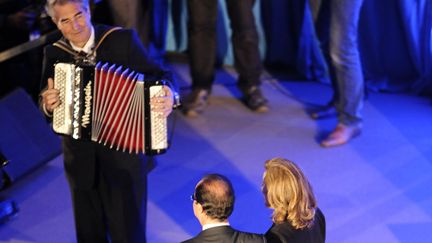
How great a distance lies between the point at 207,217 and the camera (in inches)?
80.7

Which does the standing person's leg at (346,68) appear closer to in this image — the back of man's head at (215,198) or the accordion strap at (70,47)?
the accordion strap at (70,47)

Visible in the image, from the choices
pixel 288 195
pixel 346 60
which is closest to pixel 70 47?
pixel 288 195

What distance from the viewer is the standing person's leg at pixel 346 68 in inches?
139

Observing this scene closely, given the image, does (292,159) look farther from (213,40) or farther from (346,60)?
(213,40)

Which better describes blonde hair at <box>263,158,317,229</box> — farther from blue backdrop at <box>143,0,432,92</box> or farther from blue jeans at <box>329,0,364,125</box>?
blue backdrop at <box>143,0,432,92</box>

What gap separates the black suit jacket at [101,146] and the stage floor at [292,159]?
0.60m

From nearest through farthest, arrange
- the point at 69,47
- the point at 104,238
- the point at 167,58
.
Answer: the point at 69,47 → the point at 104,238 → the point at 167,58

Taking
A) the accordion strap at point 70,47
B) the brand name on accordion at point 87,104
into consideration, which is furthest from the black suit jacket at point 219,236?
the accordion strap at point 70,47

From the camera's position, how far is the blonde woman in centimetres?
209

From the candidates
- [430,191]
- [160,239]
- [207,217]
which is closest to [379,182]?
[430,191]

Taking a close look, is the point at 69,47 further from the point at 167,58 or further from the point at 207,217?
the point at 167,58

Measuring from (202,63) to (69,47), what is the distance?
169 cm

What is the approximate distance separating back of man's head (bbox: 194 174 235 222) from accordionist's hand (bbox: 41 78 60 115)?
0.66m

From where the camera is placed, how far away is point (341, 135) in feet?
12.3
